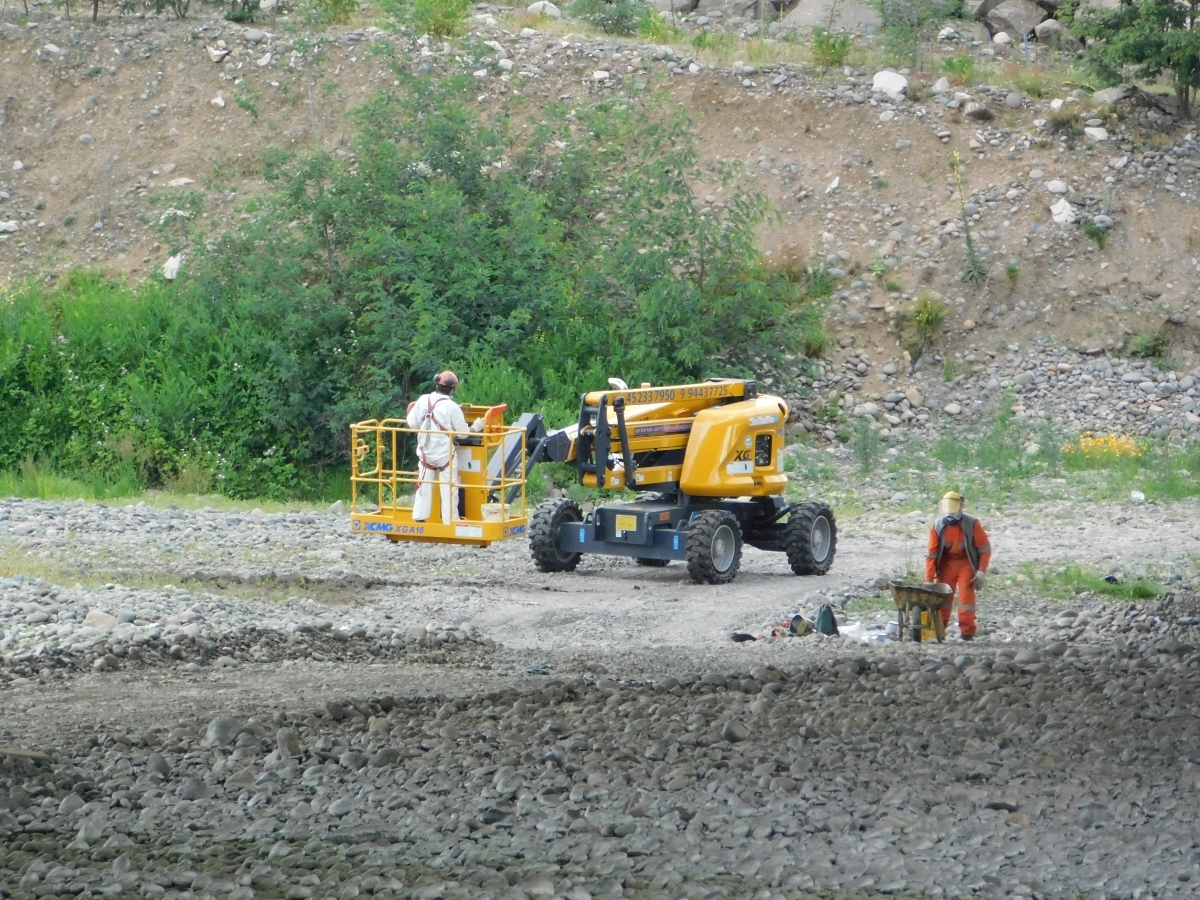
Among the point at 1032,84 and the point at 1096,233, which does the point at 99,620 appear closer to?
the point at 1096,233

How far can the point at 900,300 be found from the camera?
91.4 ft

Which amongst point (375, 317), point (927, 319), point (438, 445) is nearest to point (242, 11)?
point (375, 317)

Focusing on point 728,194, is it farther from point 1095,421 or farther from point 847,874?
point 847,874

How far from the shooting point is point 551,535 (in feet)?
48.7

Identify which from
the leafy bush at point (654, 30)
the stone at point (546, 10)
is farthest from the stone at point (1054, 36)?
the stone at point (546, 10)

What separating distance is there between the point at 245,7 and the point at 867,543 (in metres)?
23.1

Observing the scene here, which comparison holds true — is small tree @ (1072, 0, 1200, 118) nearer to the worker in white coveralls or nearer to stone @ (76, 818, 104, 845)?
the worker in white coveralls

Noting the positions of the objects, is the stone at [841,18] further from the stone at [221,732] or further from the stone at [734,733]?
the stone at [221,732]

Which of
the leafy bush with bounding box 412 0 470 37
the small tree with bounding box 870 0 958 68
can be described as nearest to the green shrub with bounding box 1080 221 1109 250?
the small tree with bounding box 870 0 958 68

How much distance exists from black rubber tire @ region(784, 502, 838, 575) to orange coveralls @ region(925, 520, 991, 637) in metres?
3.14

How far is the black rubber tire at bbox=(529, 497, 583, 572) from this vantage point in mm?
14852

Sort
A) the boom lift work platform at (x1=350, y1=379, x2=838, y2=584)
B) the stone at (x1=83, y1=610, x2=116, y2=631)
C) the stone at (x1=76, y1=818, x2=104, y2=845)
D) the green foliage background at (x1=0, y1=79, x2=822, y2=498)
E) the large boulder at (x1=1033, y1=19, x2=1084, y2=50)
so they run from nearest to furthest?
1. the stone at (x1=76, y1=818, x2=104, y2=845)
2. the stone at (x1=83, y1=610, x2=116, y2=631)
3. the boom lift work platform at (x1=350, y1=379, x2=838, y2=584)
4. the green foliage background at (x1=0, y1=79, x2=822, y2=498)
5. the large boulder at (x1=1033, y1=19, x2=1084, y2=50)

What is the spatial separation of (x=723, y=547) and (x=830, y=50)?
19.8 metres

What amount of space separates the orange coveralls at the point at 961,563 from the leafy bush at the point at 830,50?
857 inches
